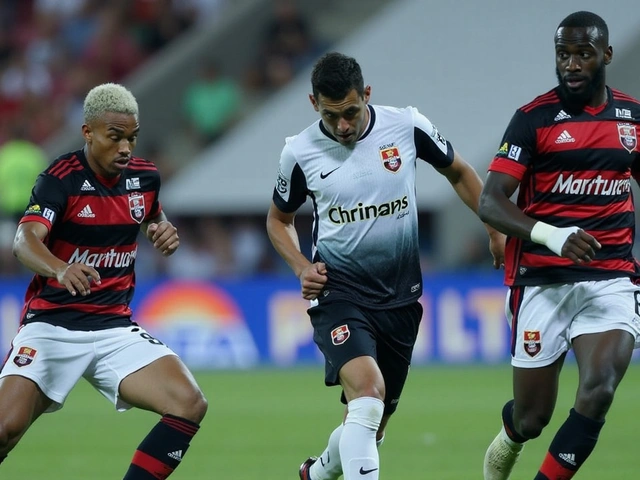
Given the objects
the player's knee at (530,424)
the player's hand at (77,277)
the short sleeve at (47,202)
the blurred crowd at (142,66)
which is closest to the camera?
the player's hand at (77,277)

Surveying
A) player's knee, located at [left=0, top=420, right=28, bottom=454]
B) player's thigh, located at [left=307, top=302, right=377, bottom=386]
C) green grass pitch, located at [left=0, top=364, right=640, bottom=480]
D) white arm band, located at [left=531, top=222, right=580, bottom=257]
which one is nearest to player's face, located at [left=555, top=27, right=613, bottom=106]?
white arm band, located at [left=531, top=222, right=580, bottom=257]

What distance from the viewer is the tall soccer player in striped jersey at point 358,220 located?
668 centimetres

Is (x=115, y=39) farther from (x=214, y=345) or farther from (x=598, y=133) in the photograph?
(x=598, y=133)

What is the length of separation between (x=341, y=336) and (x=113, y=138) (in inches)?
63.9

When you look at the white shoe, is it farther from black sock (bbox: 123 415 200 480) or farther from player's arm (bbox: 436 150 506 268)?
black sock (bbox: 123 415 200 480)

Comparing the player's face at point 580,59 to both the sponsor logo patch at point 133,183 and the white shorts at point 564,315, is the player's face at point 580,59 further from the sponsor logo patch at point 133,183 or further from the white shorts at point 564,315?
the sponsor logo patch at point 133,183

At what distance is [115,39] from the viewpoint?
70.6 ft

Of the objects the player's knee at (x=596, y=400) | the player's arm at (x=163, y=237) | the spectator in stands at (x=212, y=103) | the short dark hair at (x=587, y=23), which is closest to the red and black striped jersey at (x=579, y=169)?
the short dark hair at (x=587, y=23)

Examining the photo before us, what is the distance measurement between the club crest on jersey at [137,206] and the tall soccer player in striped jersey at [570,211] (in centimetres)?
190

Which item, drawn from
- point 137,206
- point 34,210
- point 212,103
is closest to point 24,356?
point 34,210

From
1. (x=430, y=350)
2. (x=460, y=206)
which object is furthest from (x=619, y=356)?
(x=460, y=206)

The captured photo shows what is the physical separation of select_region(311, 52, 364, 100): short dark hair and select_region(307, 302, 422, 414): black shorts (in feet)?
3.76

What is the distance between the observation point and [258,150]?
786 inches

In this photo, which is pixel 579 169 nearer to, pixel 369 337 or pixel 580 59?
pixel 580 59
